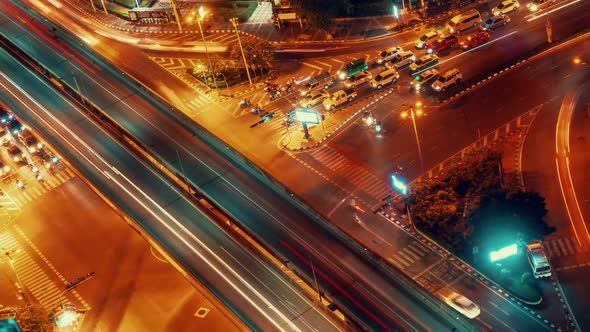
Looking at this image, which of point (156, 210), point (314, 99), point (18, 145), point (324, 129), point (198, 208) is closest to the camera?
point (198, 208)

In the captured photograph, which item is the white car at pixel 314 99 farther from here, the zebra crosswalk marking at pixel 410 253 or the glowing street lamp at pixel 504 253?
the glowing street lamp at pixel 504 253

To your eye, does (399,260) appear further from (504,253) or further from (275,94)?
(275,94)

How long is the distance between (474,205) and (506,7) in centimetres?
5125

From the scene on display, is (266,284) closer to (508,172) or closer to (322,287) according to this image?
(322,287)

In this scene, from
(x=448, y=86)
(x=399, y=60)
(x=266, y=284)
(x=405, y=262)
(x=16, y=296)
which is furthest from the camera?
(x=399, y=60)

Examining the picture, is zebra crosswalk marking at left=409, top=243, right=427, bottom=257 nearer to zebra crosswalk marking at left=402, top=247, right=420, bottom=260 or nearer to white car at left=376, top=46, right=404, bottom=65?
zebra crosswalk marking at left=402, top=247, right=420, bottom=260

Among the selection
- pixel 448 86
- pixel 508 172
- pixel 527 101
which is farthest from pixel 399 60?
pixel 508 172

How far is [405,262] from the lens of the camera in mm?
89312

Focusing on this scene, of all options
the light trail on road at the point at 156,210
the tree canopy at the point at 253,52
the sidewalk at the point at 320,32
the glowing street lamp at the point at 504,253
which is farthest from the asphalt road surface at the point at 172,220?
the sidewalk at the point at 320,32

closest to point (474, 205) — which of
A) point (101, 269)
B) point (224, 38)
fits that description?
point (101, 269)

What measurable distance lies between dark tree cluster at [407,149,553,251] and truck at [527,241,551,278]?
316 cm

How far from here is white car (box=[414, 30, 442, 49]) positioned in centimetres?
12656

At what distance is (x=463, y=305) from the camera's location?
80.8 metres

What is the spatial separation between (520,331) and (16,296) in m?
60.8
